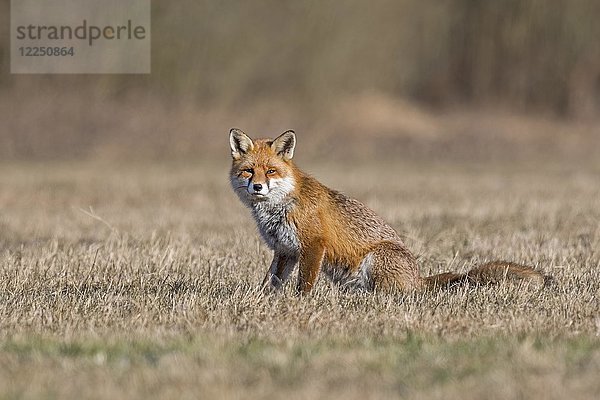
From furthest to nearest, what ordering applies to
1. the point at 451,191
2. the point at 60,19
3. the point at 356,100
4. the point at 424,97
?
the point at 424,97, the point at 356,100, the point at 60,19, the point at 451,191

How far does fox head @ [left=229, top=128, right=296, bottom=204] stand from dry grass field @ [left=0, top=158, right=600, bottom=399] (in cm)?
86

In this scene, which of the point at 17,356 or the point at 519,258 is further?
the point at 519,258

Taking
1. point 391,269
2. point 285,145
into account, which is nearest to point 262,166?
point 285,145

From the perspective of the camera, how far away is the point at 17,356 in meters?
6.20

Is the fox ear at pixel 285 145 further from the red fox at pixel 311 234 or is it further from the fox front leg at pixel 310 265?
the fox front leg at pixel 310 265

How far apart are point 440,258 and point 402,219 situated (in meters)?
3.83

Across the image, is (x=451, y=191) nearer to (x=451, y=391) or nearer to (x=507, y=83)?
(x=451, y=391)

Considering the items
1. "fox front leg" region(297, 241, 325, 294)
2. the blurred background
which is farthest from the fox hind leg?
the blurred background

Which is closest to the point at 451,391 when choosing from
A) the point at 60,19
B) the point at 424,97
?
the point at 60,19

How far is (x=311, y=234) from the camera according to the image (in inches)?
330

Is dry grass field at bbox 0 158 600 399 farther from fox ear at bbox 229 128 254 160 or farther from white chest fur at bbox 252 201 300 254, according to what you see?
fox ear at bbox 229 128 254 160

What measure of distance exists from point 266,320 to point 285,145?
5.65 feet

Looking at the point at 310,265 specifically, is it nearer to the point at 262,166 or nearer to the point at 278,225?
the point at 278,225

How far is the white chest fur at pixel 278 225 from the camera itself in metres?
8.40
